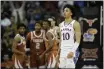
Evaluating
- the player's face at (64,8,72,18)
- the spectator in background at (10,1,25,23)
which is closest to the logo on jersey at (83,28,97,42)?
the player's face at (64,8,72,18)

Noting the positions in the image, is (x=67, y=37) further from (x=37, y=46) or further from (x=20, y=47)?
(x=20, y=47)

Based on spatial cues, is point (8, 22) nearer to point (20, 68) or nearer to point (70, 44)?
A: point (20, 68)

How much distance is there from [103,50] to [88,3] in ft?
12.5

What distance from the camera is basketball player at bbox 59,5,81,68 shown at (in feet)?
32.9

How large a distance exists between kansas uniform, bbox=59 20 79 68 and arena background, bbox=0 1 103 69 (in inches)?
127

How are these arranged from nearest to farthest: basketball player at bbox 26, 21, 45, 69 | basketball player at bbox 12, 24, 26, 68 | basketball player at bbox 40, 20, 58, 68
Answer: basketball player at bbox 40, 20, 58, 68
basketball player at bbox 26, 21, 45, 69
basketball player at bbox 12, 24, 26, 68

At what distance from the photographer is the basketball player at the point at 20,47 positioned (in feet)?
41.4

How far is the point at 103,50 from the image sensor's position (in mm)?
13938

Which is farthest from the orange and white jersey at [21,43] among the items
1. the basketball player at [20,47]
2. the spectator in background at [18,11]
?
the spectator in background at [18,11]

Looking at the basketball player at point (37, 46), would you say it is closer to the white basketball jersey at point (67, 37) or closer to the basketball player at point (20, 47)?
the basketball player at point (20, 47)

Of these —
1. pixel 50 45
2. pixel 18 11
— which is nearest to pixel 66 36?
pixel 50 45

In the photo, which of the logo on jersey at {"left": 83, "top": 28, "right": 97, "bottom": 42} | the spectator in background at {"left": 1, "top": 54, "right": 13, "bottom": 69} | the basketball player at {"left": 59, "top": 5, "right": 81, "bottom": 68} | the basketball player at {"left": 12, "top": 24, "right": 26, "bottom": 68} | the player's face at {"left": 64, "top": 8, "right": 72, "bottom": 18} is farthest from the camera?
the spectator in background at {"left": 1, "top": 54, "right": 13, "bottom": 69}

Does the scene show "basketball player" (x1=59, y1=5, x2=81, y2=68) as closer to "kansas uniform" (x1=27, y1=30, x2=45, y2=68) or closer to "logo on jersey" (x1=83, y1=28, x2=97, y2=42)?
"kansas uniform" (x1=27, y1=30, x2=45, y2=68)

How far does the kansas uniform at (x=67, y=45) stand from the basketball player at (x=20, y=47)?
2634 millimetres
